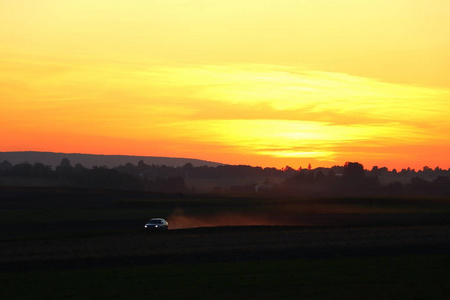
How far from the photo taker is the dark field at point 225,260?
29.4m

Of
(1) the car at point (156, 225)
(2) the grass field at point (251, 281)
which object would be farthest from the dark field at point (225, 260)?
(1) the car at point (156, 225)

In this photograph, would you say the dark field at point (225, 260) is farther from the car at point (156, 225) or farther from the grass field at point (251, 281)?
the car at point (156, 225)

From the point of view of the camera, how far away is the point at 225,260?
4047 centimetres

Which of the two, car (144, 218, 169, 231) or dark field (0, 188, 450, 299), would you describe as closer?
dark field (0, 188, 450, 299)

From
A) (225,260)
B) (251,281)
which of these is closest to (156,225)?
(225,260)

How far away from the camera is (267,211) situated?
100062mm

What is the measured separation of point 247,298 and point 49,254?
67.0 ft

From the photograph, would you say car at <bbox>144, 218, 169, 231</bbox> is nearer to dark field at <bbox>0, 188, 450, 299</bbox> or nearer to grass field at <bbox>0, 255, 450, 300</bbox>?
dark field at <bbox>0, 188, 450, 299</bbox>

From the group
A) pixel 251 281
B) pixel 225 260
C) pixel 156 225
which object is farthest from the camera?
pixel 156 225

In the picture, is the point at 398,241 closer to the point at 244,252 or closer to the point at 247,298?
the point at 244,252

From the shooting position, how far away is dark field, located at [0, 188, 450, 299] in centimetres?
2939

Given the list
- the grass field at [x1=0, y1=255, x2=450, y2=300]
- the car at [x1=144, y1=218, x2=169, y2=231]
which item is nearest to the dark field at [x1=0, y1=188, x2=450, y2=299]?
the grass field at [x1=0, y1=255, x2=450, y2=300]

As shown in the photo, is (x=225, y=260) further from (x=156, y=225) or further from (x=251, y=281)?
(x=156, y=225)

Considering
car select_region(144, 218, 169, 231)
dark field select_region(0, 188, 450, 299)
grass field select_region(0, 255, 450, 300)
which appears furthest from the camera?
car select_region(144, 218, 169, 231)
